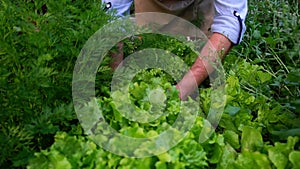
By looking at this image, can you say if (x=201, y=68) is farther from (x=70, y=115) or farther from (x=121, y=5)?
(x=70, y=115)

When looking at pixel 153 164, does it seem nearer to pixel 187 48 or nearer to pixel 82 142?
pixel 82 142

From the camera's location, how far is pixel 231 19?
6.73 ft

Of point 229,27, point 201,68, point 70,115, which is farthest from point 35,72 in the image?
point 229,27

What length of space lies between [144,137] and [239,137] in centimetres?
51

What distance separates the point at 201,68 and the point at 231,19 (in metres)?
0.35

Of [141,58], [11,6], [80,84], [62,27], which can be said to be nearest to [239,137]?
[141,58]

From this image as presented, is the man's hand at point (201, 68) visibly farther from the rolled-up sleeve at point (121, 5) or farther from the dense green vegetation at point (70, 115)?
the rolled-up sleeve at point (121, 5)

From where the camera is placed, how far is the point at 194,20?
2303mm

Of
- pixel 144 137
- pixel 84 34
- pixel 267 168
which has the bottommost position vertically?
pixel 267 168

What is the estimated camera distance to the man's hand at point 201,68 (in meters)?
1.70

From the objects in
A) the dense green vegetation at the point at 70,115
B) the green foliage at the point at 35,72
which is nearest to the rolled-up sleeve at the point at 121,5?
the dense green vegetation at the point at 70,115

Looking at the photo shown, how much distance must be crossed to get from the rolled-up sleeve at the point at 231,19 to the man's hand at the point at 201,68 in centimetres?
8

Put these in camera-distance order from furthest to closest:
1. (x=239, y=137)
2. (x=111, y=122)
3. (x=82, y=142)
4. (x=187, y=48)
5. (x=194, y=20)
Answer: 1. (x=194, y=20)
2. (x=187, y=48)
3. (x=239, y=137)
4. (x=111, y=122)
5. (x=82, y=142)

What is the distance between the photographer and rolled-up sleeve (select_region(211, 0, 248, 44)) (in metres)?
2.02
